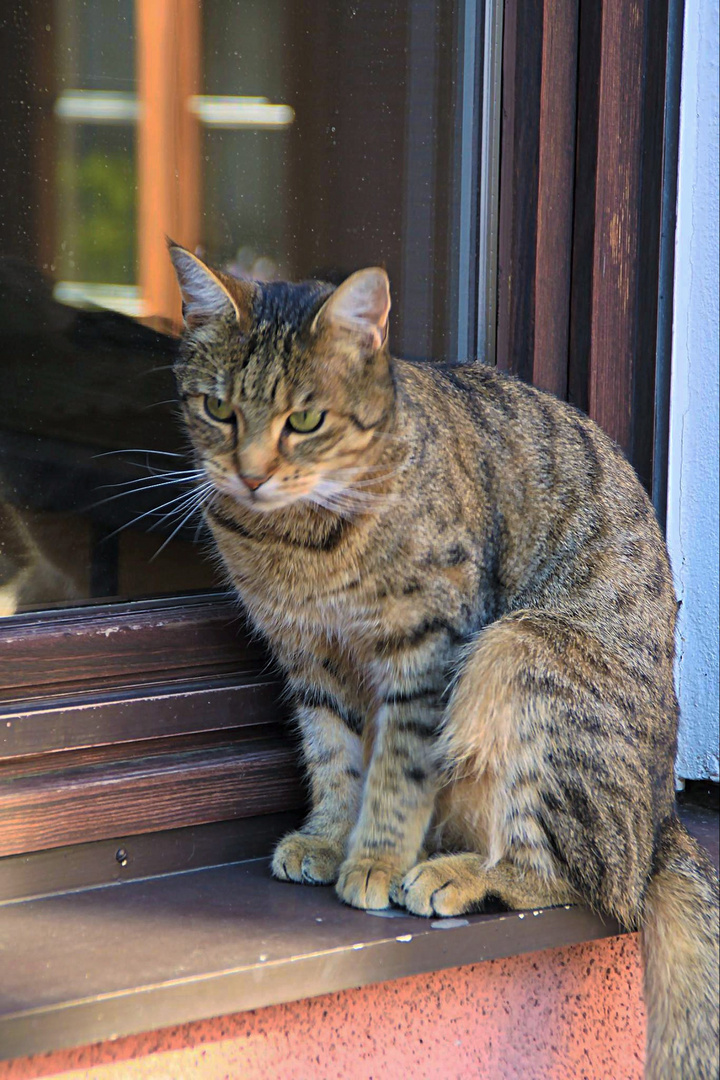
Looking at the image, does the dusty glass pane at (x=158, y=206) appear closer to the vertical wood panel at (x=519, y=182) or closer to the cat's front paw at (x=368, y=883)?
the vertical wood panel at (x=519, y=182)

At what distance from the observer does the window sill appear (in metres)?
1.38

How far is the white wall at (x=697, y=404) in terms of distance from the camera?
2.12 meters

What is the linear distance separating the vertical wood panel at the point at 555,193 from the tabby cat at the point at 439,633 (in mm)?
375

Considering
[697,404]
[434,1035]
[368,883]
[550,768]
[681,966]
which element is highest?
[697,404]

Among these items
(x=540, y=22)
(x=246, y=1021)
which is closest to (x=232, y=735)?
(x=246, y=1021)

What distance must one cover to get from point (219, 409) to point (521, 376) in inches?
28.2

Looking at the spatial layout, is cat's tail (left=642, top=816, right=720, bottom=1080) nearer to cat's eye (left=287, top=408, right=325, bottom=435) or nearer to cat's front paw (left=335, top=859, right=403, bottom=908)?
cat's front paw (left=335, top=859, right=403, bottom=908)

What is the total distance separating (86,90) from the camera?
1961mm

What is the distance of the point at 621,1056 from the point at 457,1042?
339 millimetres

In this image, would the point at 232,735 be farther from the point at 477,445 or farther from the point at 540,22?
the point at 540,22

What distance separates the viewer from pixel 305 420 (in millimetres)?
1659

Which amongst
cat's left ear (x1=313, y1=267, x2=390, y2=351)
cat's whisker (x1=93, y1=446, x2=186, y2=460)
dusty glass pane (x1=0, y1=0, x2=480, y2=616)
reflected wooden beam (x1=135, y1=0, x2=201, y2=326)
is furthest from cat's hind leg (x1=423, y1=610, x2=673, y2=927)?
reflected wooden beam (x1=135, y1=0, x2=201, y2=326)

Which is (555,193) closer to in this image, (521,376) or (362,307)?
(521,376)

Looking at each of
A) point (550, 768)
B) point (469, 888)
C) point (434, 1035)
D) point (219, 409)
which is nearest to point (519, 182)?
point (219, 409)
